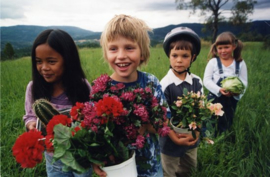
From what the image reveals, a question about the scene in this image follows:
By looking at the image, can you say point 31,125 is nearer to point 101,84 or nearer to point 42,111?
point 42,111

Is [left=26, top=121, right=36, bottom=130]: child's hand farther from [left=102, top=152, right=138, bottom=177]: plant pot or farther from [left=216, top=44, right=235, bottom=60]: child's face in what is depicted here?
[left=216, top=44, right=235, bottom=60]: child's face

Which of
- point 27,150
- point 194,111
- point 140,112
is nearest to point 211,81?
point 194,111

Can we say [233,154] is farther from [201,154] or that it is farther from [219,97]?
[219,97]

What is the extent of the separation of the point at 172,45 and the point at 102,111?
1.31 meters

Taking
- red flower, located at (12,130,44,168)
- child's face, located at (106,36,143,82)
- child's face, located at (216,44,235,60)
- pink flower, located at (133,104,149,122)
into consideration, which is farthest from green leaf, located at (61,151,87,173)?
child's face, located at (216,44,235,60)

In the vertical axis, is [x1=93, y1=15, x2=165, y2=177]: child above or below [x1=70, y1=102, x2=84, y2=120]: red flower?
above

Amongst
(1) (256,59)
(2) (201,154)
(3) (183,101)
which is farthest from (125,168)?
(1) (256,59)

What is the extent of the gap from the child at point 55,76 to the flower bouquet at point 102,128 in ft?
2.03

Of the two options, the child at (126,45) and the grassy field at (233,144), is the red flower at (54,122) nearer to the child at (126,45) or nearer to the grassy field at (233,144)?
the child at (126,45)

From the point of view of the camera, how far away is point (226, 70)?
2822mm

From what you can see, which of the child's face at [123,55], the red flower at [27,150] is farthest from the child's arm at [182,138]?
the red flower at [27,150]

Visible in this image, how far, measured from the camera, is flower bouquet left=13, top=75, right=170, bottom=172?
32.1 inches

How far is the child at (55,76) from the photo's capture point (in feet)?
4.70

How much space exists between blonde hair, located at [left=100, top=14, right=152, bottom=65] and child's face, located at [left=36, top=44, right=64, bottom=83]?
1.35ft
